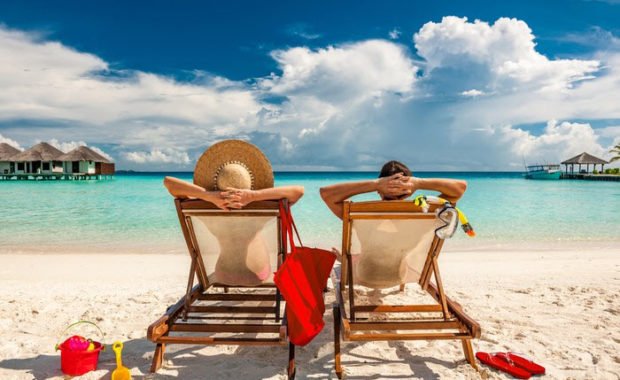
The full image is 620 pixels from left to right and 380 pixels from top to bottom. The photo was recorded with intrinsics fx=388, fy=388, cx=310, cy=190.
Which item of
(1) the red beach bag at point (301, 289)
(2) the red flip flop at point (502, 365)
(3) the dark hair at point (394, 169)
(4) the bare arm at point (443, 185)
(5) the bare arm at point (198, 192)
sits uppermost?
(3) the dark hair at point (394, 169)

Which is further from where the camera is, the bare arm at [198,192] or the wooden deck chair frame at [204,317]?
the bare arm at [198,192]

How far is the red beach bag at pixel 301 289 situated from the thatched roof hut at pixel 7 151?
169ft

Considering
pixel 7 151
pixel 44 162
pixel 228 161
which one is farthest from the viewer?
pixel 7 151

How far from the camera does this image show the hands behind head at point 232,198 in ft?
8.50

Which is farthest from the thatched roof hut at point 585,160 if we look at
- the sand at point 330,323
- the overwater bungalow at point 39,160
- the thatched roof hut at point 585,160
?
the overwater bungalow at point 39,160

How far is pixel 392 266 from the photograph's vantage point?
9.50ft

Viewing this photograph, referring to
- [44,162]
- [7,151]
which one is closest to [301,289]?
[44,162]

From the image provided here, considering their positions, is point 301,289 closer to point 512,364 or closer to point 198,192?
point 198,192

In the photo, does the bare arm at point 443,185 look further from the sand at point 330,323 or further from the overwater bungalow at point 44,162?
the overwater bungalow at point 44,162

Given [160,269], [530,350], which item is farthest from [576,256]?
[160,269]

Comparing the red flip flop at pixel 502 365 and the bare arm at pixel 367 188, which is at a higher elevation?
the bare arm at pixel 367 188

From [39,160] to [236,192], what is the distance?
4904 centimetres

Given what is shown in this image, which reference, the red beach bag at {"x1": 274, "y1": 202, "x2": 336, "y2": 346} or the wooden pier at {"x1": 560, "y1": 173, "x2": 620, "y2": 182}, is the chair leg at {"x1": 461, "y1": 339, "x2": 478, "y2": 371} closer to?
the red beach bag at {"x1": 274, "y1": 202, "x2": 336, "y2": 346}

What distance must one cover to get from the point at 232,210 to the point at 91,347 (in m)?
1.25
